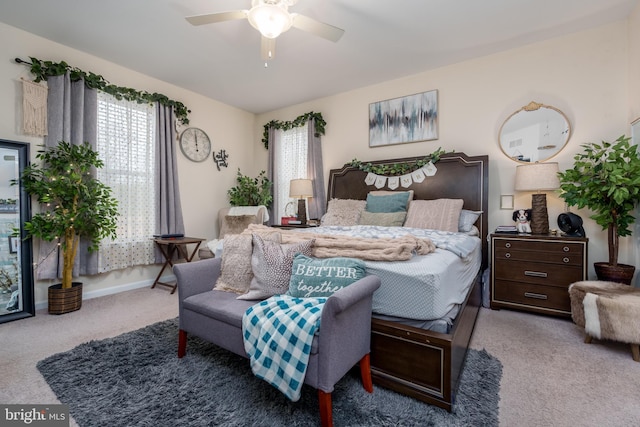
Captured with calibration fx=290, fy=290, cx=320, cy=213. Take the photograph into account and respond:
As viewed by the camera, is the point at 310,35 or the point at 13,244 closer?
the point at 13,244

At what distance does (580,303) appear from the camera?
85.0 inches

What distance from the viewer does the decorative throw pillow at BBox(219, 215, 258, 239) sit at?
4.22 metres

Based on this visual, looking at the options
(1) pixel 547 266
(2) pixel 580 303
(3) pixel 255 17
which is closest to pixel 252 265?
(3) pixel 255 17

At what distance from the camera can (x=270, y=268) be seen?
1837mm

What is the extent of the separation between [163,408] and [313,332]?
901 mm

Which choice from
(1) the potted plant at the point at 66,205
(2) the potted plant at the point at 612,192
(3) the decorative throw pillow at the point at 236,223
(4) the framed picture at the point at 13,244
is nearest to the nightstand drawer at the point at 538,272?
(2) the potted plant at the point at 612,192

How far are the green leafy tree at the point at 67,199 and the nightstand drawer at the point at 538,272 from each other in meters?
4.04

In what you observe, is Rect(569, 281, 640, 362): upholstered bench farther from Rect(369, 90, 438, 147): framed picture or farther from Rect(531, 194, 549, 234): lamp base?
Rect(369, 90, 438, 147): framed picture

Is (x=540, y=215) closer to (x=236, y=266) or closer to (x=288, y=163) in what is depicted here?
(x=236, y=266)

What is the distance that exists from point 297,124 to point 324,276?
355 centimetres

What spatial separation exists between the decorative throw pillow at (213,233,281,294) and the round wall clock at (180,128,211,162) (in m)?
2.71

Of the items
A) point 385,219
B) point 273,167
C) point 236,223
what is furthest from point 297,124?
point 385,219

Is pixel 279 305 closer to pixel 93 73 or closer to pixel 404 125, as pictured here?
pixel 404 125

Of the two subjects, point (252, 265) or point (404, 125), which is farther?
point (404, 125)
